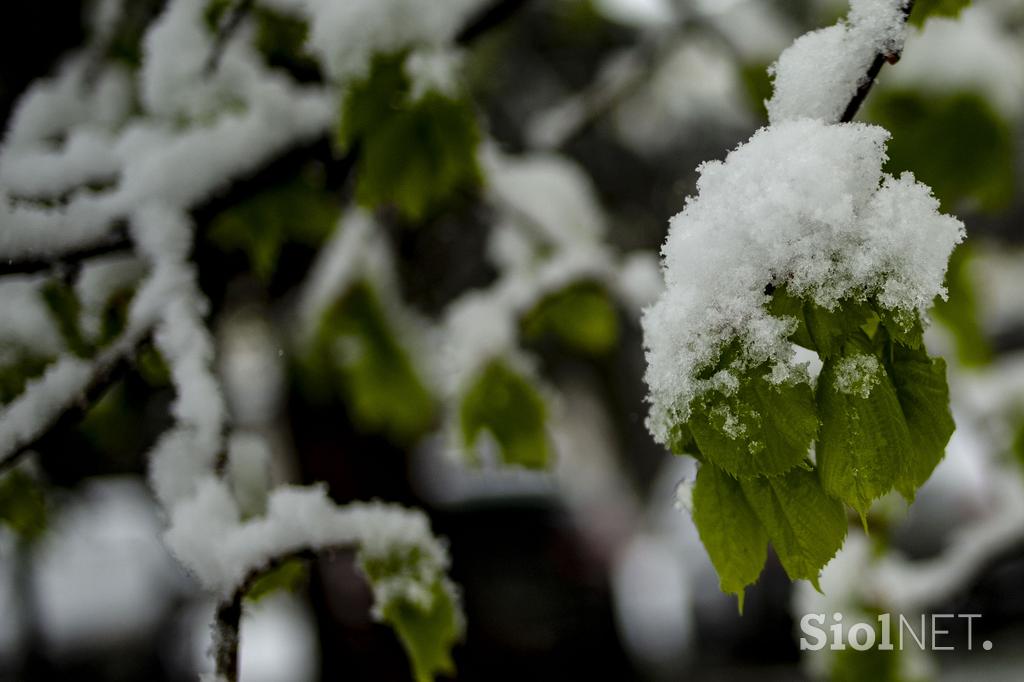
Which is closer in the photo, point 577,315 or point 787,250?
point 787,250

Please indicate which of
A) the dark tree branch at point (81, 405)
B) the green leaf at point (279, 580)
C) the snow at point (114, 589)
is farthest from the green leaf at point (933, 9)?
the snow at point (114, 589)

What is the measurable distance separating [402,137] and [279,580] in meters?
0.90

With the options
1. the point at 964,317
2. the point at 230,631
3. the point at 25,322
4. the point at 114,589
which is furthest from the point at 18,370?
the point at 114,589

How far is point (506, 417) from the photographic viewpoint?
217cm

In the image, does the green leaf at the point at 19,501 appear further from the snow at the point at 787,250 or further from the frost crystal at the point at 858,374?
the frost crystal at the point at 858,374

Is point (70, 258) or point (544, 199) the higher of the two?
point (544, 199)

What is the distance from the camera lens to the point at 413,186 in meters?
1.63

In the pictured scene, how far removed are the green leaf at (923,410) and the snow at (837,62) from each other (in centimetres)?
32

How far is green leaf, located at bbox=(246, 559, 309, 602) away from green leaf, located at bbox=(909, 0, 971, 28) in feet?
4.31

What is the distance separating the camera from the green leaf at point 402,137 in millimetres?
1546

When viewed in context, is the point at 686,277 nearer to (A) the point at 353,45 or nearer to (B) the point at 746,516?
(B) the point at 746,516

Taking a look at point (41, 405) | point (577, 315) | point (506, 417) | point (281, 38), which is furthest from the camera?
point (577, 315)

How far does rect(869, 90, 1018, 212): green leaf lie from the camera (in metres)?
2.17

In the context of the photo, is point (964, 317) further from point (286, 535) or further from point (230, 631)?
point (230, 631)
